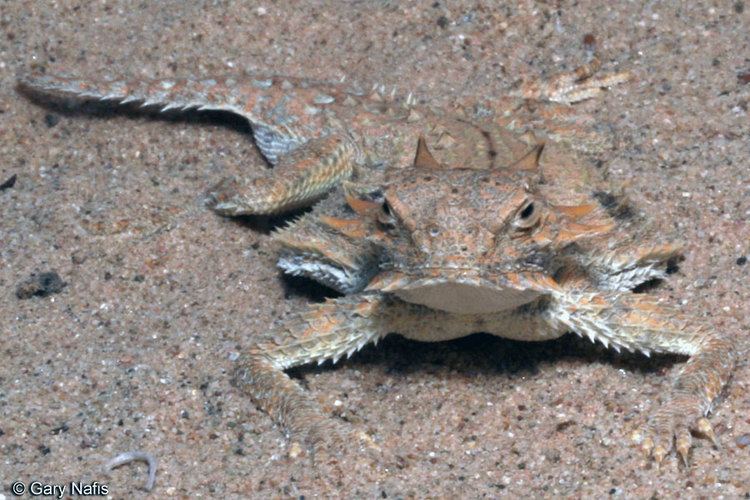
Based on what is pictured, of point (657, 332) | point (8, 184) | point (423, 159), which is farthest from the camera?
point (8, 184)

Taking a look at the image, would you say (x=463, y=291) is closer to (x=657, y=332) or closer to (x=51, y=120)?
(x=657, y=332)

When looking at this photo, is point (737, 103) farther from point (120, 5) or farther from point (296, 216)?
point (120, 5)

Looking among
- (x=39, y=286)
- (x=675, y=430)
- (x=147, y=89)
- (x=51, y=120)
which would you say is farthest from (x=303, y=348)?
(x=51, y=120)

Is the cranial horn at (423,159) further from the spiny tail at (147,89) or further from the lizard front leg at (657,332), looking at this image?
the spiny tail at (147,89)

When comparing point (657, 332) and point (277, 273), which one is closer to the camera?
point (657, 332)

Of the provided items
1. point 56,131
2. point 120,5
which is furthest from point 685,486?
point 120,5

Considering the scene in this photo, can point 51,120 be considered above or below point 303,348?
below

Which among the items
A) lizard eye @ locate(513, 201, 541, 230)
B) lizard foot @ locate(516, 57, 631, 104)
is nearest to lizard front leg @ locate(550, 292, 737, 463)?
lizard eye @ locate(513, 201, 541, 230)
